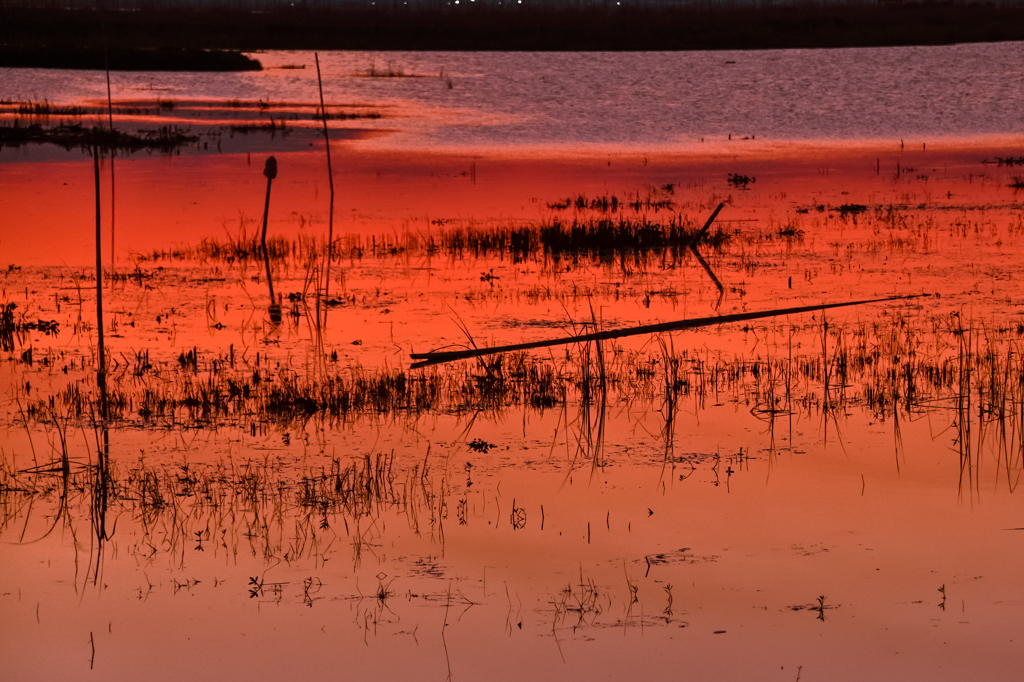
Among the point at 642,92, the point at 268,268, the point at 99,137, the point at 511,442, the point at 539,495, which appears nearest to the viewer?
the point at 539,495

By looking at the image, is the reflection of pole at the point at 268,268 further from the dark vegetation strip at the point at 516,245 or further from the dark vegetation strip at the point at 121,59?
the dark vegetation strip at the point at 121,59

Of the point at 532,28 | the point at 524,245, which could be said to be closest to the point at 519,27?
the point at 532,28

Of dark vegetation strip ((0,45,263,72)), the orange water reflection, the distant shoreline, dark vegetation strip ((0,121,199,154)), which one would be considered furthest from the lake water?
the distant shoreline

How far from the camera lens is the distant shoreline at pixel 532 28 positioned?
80438 millimetres

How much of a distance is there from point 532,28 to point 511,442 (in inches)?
3207

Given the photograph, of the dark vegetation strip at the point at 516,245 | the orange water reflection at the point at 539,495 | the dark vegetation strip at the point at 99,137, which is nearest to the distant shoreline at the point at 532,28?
the dark vegetation strip at the point at 99,137

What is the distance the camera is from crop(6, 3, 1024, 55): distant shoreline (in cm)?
8044

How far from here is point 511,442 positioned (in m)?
9.32

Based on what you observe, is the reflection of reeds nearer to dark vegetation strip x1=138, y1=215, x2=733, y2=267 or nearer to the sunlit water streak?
dark vegetation strip x1=138, y1=215, x2=733, y2=267

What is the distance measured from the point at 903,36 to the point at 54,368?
7677cm

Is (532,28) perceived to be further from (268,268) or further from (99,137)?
(268,268)

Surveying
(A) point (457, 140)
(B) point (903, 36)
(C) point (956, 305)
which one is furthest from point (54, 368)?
(B) point (903, 36)

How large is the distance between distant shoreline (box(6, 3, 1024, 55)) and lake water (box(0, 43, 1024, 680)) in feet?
197

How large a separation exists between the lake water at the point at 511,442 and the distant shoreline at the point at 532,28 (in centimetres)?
6017
